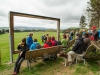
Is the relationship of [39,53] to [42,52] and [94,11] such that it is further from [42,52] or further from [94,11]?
[94,11]

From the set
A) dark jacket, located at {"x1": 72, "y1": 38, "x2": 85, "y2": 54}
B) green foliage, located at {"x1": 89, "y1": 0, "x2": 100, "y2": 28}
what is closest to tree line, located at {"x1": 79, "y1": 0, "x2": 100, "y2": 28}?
green foliage, located at {"x1": 89, "y1": 0, "x2": 100, "y2": 28}

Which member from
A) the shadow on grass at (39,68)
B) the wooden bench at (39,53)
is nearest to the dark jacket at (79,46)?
the wooden bench at (39,53)

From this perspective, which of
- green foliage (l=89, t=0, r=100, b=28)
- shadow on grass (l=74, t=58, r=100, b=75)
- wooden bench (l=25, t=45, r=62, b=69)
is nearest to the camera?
shadow on grass (l=74, t=58, r=100, b=75)

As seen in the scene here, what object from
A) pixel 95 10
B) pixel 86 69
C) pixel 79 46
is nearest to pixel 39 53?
pixel 79 46

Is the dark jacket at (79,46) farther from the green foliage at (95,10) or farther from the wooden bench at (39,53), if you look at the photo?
the green foliage at (95,10)

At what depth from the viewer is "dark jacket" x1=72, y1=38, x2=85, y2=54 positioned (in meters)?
5.00

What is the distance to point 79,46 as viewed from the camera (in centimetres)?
507

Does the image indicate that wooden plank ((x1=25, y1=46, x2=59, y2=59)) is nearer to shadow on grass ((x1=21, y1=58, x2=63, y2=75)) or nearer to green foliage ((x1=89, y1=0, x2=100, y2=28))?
shadow on grass ((x1=21, y1=58, x2=63, y2=75))

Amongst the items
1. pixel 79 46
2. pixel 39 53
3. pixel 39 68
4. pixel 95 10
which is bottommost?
pixel 39 68

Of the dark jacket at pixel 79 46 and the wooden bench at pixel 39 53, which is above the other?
the dark jacket at pixel 79 46

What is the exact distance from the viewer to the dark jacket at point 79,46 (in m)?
5.00

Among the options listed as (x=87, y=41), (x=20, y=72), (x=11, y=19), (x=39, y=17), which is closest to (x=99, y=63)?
(x=87, y=41)

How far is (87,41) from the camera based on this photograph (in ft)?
17.8

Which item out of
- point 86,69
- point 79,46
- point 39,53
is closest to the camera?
point 86,69
